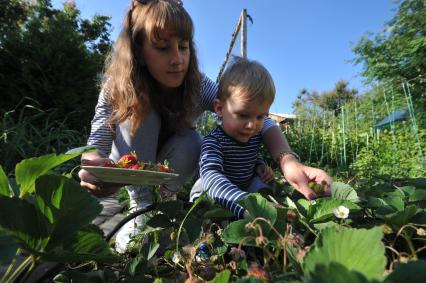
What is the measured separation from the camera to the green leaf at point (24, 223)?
45 cm

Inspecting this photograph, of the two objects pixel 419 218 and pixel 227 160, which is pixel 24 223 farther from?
pixel 227 160

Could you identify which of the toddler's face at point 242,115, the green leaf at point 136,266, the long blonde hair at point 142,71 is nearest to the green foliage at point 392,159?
the long blonde hair at point 142,71

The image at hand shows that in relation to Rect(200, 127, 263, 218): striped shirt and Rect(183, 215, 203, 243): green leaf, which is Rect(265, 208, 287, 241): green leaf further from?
Rect(200, 127, 263, 218): striped shirt

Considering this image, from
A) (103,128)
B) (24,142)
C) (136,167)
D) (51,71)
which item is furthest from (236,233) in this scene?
(51,71)

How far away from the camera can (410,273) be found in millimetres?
320

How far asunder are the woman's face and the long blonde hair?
0.12 ft

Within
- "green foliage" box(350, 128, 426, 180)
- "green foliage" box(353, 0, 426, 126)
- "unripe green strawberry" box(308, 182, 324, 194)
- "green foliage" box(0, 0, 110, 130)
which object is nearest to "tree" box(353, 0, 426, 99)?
"green foliage" box(353, 0, 426, 126)

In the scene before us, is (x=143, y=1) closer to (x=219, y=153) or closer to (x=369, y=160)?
(x=219, y=153)

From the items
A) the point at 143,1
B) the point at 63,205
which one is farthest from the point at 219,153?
the point at 63,205

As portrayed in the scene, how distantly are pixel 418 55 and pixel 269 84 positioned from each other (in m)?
7.70

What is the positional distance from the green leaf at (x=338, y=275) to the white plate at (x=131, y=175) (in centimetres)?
73

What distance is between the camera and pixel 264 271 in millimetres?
450

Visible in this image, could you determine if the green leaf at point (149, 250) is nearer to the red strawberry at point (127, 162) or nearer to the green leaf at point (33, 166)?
the green leaf at point (33, 166)

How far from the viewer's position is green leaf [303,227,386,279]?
0.33 m
